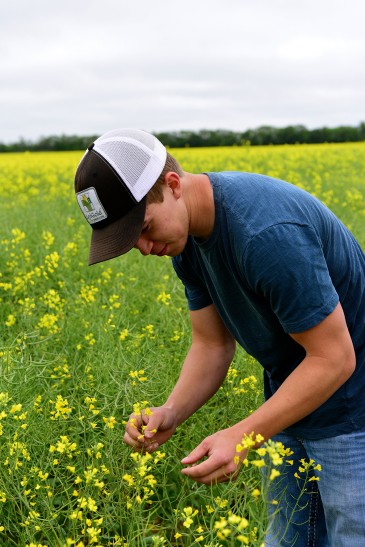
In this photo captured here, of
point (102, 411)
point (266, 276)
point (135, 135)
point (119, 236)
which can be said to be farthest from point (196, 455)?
point (102, 411)

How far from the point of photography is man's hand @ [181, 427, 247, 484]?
1.67 m

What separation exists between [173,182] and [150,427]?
742mm

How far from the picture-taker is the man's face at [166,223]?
5.59 ft

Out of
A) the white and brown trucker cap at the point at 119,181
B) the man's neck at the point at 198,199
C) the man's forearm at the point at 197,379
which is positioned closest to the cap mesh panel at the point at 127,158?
the white and brown trucker cap at the point at 119,181

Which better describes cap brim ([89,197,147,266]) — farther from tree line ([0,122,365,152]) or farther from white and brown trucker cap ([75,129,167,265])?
tree line ([0,122,365,152])

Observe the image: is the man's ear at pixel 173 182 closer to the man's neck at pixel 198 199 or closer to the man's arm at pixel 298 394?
the man's neck at pixel 198 199

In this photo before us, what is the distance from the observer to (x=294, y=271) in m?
1.59

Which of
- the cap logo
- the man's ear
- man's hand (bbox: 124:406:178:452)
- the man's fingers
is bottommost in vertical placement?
man's hand (bbox: 124:406:178:452)

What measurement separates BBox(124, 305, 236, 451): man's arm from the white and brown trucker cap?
0.57 metres

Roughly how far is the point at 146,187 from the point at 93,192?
14 centimetres

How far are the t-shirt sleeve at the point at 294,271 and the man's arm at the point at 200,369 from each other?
57cm

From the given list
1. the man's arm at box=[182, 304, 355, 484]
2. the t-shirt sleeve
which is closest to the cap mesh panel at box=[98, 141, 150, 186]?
the t-shirt sleeve

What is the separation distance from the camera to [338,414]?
6.31 feet

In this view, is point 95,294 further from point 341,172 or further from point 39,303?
point 341,172
